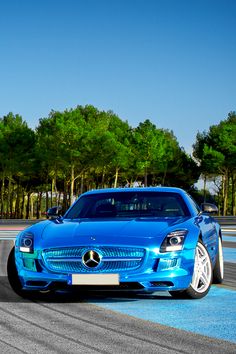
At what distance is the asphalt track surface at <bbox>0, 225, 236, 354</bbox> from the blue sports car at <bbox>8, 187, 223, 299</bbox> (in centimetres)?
24

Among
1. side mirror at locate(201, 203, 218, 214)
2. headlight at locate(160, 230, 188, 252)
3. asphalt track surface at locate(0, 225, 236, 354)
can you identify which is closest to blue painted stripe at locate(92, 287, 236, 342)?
asphalt track surface at locate(0, 225, 236, 354)

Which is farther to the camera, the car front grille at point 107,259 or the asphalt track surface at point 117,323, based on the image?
the car front grille at point 107,259

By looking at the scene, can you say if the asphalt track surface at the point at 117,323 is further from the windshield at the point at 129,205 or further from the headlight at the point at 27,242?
the windshield at the point at 129,205

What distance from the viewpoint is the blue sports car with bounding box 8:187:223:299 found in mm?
6684

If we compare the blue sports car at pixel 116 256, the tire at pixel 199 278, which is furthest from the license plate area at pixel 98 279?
the tire at pixel 199 278

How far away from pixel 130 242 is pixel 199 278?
1.05m

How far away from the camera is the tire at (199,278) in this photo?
7141 mm

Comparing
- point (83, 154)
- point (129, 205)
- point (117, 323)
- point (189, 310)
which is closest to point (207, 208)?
point (129, 205)

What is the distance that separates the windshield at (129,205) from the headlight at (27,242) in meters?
1.08

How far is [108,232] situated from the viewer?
6930 mm

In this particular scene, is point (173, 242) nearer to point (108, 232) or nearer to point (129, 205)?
point (108, 232)

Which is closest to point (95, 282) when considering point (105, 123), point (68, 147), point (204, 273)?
point (204, 273)

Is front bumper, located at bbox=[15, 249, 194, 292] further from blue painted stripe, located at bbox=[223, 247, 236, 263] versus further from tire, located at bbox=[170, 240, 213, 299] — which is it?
blue painted stripe, located at bbox=[223, 247, 236, 263]

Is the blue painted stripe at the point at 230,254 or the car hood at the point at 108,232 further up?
the car hood at the point at 108,232
